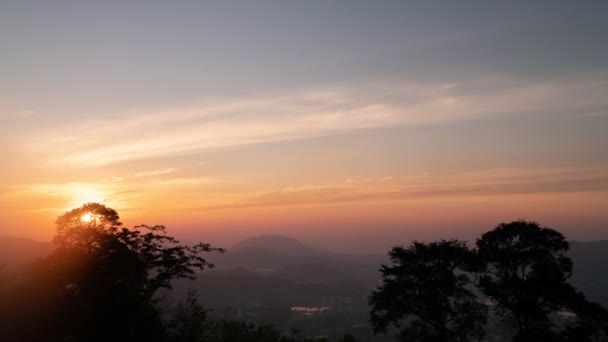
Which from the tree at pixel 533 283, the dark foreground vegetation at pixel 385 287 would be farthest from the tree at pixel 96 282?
the tree at pixel 533 283

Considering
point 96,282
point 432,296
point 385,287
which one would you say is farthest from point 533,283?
point 96,282

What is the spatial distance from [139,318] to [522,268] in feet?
115

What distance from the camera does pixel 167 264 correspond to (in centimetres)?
4231

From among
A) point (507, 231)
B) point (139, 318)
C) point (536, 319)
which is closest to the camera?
point (139, 318)

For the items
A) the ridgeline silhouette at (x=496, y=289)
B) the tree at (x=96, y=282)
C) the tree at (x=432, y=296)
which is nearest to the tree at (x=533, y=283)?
the ridgeline silhouette at (x=496, y=289)

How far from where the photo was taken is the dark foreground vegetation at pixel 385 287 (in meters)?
32.5

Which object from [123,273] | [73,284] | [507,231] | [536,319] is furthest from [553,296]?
[73,284]

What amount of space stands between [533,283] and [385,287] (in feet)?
46.3

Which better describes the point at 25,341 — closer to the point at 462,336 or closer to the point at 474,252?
the point at 462,336

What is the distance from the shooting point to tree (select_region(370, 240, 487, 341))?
38844 millimetres

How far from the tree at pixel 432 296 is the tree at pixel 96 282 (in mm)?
21588

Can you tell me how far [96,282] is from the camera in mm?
35094

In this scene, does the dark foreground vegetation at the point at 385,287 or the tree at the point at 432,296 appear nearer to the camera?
the dark foreground vegetation at the point at 385,287

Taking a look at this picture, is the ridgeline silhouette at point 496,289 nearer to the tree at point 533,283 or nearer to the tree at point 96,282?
the tree at point 533,283
